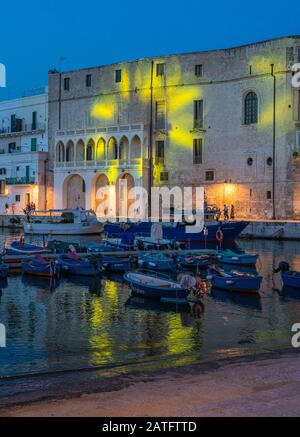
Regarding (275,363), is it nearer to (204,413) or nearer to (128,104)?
(204,413)

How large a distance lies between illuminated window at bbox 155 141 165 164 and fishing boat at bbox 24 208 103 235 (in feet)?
24.8

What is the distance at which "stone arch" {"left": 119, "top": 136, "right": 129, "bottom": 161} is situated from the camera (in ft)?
170

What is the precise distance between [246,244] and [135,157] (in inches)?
608

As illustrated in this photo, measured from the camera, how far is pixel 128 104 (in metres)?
52.5

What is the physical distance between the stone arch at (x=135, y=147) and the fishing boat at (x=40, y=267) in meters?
27.7

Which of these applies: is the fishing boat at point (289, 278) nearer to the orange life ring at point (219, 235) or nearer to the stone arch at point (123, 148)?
the orange life ring at point (219, 235)

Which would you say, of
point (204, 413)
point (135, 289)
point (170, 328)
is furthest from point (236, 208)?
point (204, 413)

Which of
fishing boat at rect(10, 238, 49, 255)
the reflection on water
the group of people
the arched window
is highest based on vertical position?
the arched window

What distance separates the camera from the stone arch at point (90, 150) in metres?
53.8

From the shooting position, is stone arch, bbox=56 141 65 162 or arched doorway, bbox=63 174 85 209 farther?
stone arch, bbox=56 141 65 162

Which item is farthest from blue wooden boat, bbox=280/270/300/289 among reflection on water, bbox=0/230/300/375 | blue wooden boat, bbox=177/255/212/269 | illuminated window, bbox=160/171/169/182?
illuminated window, bbox=160/171/169/182

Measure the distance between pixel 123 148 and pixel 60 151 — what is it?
6575 millimetres

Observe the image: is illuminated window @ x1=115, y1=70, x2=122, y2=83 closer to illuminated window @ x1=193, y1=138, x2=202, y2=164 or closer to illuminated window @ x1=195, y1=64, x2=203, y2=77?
illuminated window @ x1=195, y1=64, x2=203, y2=77

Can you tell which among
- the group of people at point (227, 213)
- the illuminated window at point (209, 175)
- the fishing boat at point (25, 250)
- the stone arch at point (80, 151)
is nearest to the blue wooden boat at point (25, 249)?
the fishing boat at point (25, 250)
